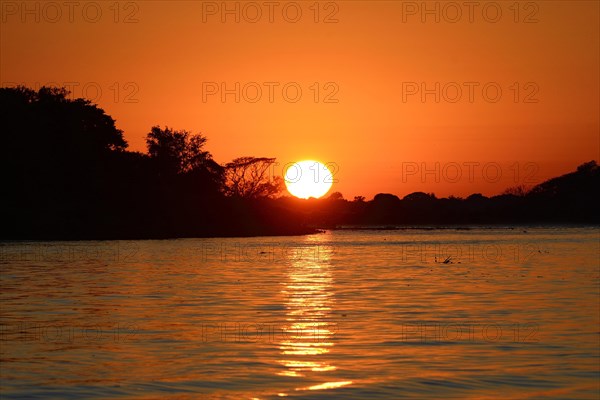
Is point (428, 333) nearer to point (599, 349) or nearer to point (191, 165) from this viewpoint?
point (599, 349)

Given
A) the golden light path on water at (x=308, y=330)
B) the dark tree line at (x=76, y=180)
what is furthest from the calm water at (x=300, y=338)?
the dark tree line at (x=76, y=180)

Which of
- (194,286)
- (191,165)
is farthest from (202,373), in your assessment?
(191,165)

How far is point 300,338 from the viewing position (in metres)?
23.2

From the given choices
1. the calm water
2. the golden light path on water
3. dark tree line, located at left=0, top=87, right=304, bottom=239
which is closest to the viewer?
the calm water

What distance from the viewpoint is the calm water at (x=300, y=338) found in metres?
16.6

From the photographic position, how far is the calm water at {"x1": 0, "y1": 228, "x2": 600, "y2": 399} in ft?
54.6

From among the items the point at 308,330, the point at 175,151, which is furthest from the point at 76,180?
the point at 308,330

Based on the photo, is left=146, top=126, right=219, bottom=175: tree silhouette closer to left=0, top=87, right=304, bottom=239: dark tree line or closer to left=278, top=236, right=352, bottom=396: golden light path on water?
left=0, top=87, right=304, bottom=239: dark tree line

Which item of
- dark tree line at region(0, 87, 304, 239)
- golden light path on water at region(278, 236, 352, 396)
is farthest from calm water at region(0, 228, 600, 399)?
dark tree line at region(0, 87, 304, 239)

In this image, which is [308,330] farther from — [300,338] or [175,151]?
[175,151]

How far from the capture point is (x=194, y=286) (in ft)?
139

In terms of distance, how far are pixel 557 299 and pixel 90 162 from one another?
99.3 meters

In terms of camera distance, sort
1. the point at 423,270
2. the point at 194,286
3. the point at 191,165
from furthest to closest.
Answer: the point at 191,165 → the point at 423,270 → the point at 194,286

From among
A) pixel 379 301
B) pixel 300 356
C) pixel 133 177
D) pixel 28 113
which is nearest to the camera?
pixel 300 356
